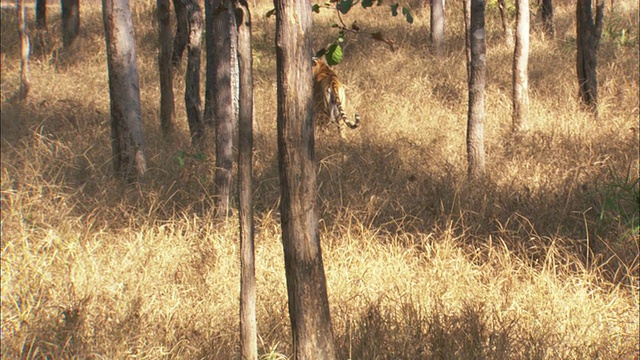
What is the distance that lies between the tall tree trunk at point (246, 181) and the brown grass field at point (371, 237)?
0.69 ft

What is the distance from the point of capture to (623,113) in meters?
9.17

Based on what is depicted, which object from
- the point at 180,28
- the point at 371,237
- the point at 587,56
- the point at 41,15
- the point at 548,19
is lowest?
the point at 371,237

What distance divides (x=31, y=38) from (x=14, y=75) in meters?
2.78

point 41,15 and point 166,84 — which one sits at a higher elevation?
point 41,15

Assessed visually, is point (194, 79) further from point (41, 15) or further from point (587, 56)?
point (41, 15)

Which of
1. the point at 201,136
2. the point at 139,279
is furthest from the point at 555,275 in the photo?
the point at 201,136

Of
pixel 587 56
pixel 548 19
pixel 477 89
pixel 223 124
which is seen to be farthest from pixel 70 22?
pixel 477 89

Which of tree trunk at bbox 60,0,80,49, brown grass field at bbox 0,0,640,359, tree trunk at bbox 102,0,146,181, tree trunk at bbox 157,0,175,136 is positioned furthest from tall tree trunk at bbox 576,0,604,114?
tree trunk at bbox 60,0,80,49

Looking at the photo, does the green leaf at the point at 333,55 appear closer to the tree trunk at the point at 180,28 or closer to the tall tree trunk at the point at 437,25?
the tree trunk at the point at 180,28

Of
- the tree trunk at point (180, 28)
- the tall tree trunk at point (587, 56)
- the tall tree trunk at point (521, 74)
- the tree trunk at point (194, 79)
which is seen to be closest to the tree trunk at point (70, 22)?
the tree trunk at point (180, 28)

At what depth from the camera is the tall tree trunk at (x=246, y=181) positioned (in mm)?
3275

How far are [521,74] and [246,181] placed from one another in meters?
6.29

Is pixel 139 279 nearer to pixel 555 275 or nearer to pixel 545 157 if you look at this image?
pixel 555 275

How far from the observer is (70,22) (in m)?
14.0
